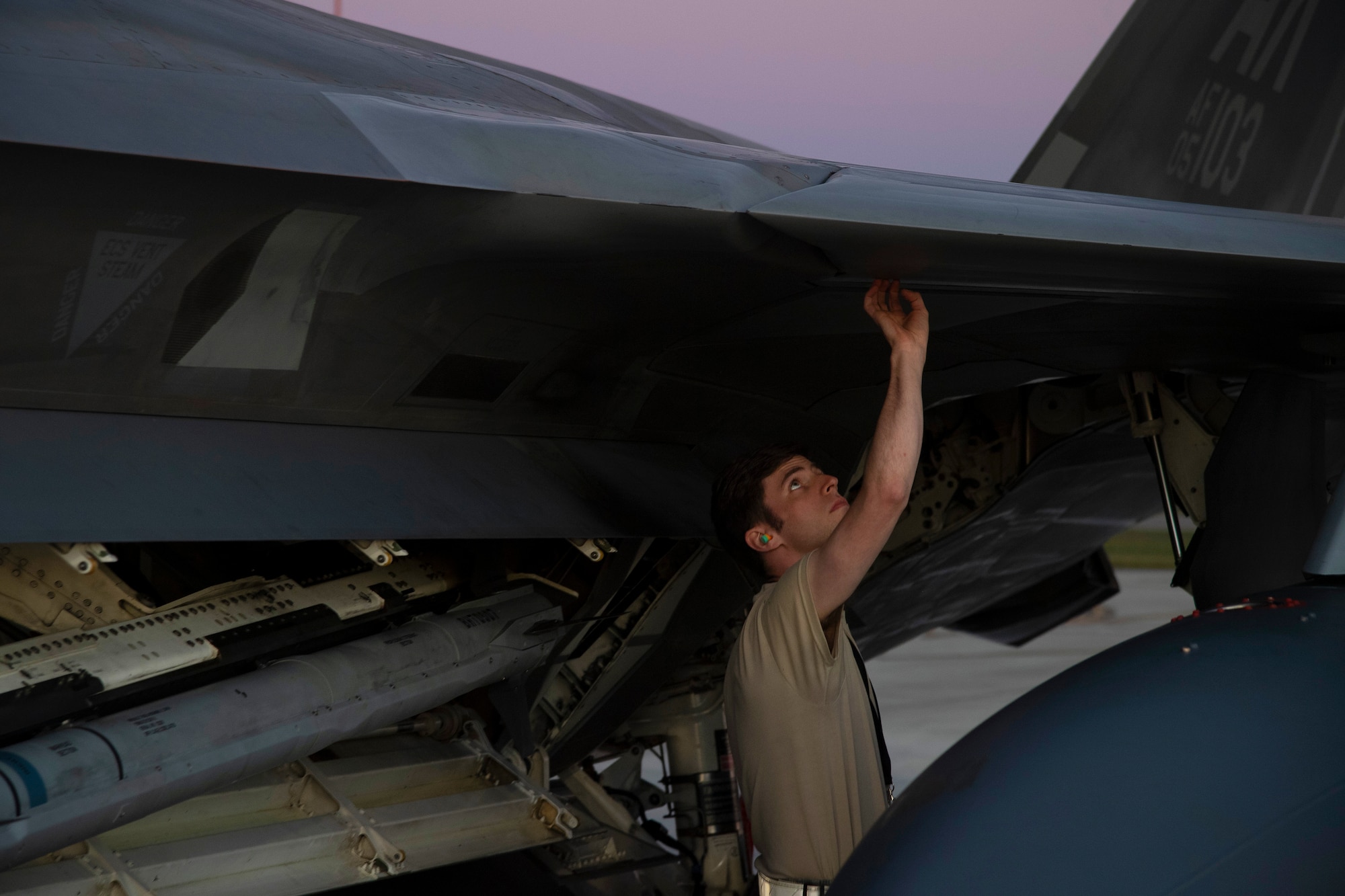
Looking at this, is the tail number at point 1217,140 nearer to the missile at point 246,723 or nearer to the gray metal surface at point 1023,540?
the gray metal surface at point 1023,540

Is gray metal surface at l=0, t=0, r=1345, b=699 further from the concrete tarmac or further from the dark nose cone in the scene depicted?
the concrete tarmac

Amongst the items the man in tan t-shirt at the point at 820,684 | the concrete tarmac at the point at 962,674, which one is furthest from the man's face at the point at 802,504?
the concrete tarmac at the point at 962,674

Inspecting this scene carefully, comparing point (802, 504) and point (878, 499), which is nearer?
point (878, 499)

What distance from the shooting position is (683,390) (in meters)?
3.16

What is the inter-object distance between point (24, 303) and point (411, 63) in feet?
4.11

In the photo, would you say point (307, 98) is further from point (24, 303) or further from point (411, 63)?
point (411, 63)

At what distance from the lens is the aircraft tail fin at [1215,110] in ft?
17.3

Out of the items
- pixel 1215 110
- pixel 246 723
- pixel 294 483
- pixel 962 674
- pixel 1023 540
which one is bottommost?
pixel 962 674

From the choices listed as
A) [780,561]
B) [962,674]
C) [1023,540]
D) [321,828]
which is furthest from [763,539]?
[962,674]

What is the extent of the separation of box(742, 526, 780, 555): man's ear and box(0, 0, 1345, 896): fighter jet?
38 cm

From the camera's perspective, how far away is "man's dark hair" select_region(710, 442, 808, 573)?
2.61 m

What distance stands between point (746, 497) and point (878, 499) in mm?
506

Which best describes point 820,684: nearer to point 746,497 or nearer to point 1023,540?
point 746,497

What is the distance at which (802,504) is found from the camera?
257cm
